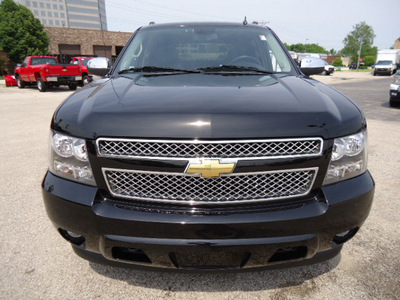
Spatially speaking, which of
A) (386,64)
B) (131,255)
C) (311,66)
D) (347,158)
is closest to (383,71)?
(386,64)

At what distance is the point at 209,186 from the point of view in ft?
5.18

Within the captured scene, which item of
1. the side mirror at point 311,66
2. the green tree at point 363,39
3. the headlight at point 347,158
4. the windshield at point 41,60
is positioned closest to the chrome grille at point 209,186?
the headlight at point 347,158

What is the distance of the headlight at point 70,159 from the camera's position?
1.66 meters

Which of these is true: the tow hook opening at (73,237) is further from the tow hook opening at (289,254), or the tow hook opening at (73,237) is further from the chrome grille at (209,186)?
the tow hook opening at (289,254)

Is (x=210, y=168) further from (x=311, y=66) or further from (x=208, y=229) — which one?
(x=311, y=66)

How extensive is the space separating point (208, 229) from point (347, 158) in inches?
35.1

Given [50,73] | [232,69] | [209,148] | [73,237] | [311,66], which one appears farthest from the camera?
[50,73]

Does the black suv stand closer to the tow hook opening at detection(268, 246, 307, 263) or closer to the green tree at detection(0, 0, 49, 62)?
the tow hook opening at detection(268, 246, 307, 263)

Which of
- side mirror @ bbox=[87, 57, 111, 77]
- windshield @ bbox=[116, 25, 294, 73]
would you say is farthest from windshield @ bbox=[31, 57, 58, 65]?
windshield @ bbox=[116, 25, 294, 73]

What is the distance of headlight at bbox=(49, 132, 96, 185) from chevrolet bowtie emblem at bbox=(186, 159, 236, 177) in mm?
581

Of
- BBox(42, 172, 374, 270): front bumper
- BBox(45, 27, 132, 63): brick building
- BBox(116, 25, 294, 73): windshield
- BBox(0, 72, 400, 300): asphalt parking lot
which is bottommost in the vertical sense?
BBox(0, 72, 400, 300): asphalt parking lot

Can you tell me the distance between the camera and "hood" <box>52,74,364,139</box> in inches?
60.1

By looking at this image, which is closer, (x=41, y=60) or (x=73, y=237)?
(x=73, y=237)

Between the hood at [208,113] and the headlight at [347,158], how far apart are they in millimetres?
64
